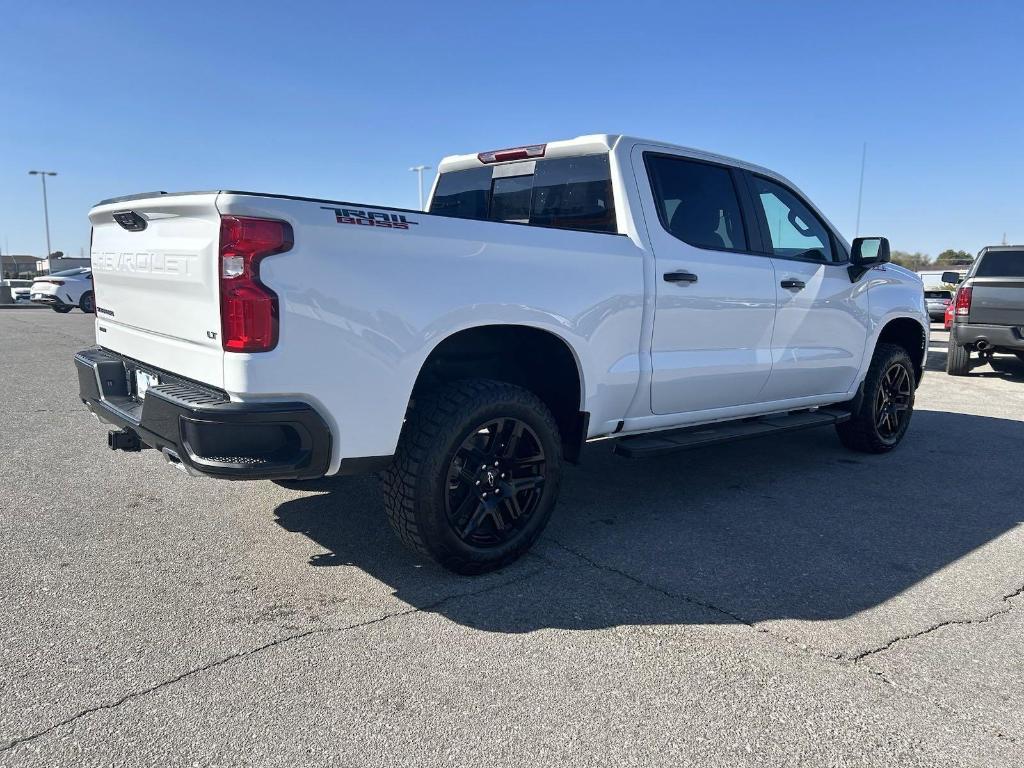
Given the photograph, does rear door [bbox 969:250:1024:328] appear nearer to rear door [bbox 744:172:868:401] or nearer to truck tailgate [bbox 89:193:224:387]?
rear door [bbox 744:172:868:401]

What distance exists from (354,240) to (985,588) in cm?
320

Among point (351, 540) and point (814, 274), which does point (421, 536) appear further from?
point (814, 274)

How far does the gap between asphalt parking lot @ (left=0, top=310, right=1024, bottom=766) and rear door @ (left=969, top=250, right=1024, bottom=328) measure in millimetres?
6283

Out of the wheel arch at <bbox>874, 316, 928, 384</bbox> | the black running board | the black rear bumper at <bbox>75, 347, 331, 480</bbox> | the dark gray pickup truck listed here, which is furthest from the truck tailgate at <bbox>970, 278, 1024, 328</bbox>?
the black rear bumper at <bbox>75, 347, 331, 480</bbox>

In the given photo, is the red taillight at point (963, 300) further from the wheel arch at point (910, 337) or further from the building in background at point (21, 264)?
the building in background at point (21, 264)

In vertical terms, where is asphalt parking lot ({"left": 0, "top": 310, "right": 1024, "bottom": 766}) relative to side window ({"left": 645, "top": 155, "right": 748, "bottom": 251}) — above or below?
below

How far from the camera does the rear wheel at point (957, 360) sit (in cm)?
1113

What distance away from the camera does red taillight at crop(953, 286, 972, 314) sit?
10.6 metres

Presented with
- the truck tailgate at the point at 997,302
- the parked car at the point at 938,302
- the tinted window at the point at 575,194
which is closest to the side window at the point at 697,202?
the tinted window at the point at 575,194

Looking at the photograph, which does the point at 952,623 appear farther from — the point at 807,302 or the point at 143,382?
the point at 143,382

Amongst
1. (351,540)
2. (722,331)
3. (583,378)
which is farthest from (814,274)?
(351,540)

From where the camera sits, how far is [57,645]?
2.80 m

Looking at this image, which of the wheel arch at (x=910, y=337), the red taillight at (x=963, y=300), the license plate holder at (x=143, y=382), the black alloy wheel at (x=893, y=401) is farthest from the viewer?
the red taillight at (x=963, y=300)

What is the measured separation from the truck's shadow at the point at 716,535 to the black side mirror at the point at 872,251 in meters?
1.50
